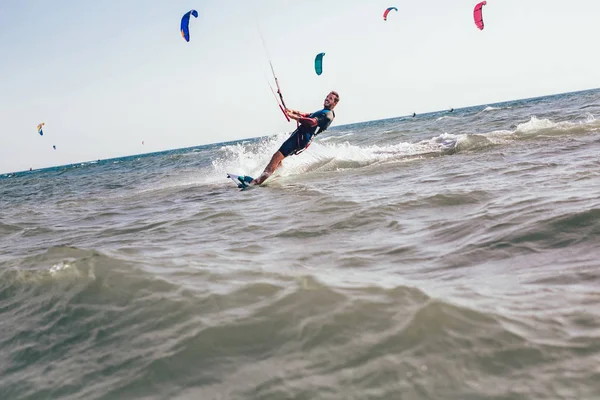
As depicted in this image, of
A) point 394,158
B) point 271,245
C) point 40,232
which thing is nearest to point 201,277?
point 271,245

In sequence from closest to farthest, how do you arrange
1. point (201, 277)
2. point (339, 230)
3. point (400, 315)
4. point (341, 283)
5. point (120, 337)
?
point (400, 315) → point (120, 337) → point (341, 283) → point (201, 277) → point (339, 230)

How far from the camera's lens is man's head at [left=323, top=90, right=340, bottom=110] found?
11.4m

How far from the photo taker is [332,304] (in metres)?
3.11

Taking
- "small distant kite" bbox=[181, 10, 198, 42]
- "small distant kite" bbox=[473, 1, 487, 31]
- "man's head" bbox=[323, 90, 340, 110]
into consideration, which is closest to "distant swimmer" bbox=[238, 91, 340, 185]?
"man's head" bbox=[323, 90, 340, 110]

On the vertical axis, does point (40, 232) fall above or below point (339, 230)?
above

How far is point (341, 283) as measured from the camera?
3.54 meters

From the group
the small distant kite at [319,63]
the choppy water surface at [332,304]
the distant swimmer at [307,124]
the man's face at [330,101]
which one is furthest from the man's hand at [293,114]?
the choppy water surface at [332,304]

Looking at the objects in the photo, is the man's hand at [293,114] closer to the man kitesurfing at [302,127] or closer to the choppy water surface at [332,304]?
the man kitesurfing at [302,127]

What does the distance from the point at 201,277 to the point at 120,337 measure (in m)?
1.04

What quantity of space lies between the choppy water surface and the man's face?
493cm

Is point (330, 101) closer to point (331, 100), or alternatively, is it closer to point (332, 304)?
point (331, 100)

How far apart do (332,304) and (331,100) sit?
8.94 m

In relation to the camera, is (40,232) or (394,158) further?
(394,158)

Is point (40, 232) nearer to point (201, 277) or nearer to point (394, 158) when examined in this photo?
point (201, 277)
